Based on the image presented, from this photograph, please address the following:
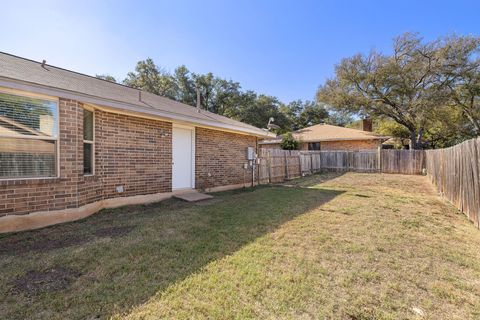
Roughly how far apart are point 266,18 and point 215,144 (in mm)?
7094

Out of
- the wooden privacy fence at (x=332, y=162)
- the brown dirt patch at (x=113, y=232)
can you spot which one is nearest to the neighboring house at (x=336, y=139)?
the wooden privacy fence at (x=332, y=162)

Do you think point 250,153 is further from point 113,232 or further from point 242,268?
point 242,268

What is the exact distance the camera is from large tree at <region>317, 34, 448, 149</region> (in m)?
18.6

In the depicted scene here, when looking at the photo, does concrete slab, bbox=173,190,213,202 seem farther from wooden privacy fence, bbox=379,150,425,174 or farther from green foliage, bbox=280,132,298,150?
wooden privacy fence, bbox=379,150,425,174

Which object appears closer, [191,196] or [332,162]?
[191,196]

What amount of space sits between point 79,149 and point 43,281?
3107mm

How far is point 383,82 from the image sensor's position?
19891 millimetres

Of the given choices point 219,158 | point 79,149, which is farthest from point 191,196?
point 79,149

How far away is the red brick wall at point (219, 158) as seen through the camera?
27.1 feet

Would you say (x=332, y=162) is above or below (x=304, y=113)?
below

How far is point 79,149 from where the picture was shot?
502cm

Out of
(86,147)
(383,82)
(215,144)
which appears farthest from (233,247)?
(383,82)

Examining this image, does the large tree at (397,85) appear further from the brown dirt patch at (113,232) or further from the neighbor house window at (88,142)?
the brown dirt patch at (113,232)

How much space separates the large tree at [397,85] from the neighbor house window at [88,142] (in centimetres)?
2061
